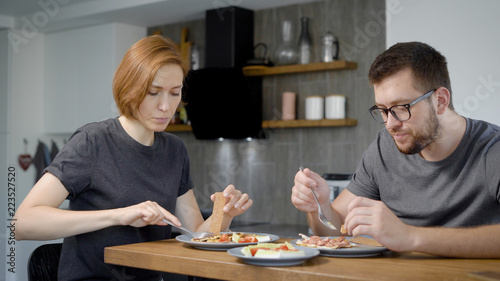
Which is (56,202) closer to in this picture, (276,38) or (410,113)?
(410,113)

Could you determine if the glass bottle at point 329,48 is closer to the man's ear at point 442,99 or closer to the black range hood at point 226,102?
the black range hood at point 226,102

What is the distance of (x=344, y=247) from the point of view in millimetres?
1538

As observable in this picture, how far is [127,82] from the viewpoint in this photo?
6.29ft

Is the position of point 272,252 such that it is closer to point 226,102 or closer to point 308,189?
point 308,189

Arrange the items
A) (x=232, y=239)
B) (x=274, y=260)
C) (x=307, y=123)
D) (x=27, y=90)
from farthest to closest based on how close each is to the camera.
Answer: (x=27, y=90) → (x=307, y=123) → (x=232, y=239) → (x=274, y=260)

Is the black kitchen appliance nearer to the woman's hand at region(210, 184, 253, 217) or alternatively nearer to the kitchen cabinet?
the kitchen cabinet

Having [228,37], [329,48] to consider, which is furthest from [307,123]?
[228,37]

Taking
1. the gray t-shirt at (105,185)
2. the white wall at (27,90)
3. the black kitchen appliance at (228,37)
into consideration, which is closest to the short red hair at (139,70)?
the gray t-shirt at (105,185)

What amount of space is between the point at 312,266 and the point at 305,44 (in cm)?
304

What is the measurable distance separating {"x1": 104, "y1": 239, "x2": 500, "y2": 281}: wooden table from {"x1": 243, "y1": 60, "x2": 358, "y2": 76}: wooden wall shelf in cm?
258

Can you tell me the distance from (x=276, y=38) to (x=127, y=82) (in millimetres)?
2717

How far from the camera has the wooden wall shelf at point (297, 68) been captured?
400cm

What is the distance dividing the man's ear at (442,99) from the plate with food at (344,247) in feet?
1.50

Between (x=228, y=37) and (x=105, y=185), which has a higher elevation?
(x=228, y=37)
